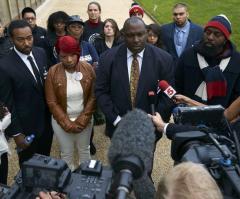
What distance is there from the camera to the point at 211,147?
2.21 meters

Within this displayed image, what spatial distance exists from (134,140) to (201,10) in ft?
49.5

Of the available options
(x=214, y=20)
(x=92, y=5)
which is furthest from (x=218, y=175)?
(x=92, y=5)

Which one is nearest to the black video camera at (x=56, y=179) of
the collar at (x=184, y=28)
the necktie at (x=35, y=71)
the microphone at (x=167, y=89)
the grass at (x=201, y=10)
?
the microphone at (x=167, y=89)

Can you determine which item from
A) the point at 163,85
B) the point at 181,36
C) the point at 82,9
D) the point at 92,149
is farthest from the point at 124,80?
the point at 82,9

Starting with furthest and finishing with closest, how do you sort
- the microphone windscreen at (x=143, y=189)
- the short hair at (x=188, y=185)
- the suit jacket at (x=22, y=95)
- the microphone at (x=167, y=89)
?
the suit jacket at (x=22, y=95), the microphone at (x=167, y=89), the microphone windscreen at (x=143, y=189), the short hair at (x=188, y=185)

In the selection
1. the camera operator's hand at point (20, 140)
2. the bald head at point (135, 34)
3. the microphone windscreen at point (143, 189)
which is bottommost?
the camera operator's hand at point (20, 140)

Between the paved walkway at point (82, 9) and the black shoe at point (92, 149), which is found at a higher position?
the paved walkway at point (82, 9)

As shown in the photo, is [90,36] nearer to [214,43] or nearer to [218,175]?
[214,43]

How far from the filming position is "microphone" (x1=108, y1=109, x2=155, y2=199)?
139cm

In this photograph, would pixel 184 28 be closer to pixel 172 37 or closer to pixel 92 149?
pixel 172 37

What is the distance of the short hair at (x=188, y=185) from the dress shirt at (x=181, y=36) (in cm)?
454

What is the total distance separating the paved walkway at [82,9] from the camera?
14.6 m

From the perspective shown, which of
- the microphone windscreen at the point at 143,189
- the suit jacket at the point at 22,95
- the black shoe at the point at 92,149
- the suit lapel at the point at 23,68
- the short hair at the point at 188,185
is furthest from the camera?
the black shoe at the point at 92,149

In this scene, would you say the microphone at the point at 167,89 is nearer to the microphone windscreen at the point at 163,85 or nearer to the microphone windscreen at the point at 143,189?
the microphone windscreen at the point at 163,85
